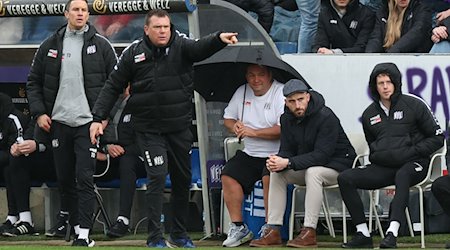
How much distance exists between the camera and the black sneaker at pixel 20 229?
42.9 feet

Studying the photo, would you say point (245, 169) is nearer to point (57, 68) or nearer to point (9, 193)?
point (57, 68)

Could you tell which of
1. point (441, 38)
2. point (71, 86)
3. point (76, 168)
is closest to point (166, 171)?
point (76, 168)

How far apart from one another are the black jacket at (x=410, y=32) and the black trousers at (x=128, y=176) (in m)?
2.78

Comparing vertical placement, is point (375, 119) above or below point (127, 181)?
above

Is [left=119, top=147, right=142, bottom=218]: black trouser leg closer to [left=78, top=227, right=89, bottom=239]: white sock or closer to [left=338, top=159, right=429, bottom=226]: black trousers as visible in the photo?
[left=78, top=227, right=89, bottom=239]: white sock

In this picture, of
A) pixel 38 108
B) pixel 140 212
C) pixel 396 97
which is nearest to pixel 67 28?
pixel 38 108

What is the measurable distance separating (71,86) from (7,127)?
1.62 metres

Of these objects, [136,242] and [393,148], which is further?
[136,242]

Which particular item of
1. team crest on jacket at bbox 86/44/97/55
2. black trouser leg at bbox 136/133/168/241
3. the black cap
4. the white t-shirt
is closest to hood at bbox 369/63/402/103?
the black cap

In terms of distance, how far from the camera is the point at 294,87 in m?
11.6

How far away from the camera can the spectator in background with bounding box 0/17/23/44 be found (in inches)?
525

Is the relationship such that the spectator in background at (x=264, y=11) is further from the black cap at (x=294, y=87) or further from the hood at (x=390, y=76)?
the hood at (x=390, y=76)

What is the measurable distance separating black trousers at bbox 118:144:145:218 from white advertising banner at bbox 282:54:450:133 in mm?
1951

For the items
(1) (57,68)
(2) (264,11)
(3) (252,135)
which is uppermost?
(2) (264,11)
